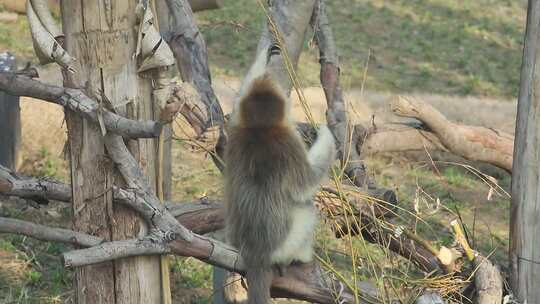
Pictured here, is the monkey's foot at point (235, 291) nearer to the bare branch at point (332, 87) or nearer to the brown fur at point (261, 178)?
the brown fur at point (261, 178)

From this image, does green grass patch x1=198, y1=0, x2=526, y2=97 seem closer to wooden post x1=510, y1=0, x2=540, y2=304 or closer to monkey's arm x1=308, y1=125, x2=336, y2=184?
monkey's arm x1=308, y1=125, x2=336, y2=184

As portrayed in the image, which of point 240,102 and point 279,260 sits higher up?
point 240,102

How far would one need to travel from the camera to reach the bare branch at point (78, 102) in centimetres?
344

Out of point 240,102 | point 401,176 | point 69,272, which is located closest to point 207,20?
point 401,176

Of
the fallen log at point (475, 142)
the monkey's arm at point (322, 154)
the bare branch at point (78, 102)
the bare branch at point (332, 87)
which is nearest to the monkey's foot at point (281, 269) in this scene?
the monkey's arm at point (322, 154)

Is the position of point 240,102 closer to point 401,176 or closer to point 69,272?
point 69,272

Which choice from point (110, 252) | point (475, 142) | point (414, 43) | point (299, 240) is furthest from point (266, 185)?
point (414, 43)

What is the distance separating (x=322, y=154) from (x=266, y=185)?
47 centimetres

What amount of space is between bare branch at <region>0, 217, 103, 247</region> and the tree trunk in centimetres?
8

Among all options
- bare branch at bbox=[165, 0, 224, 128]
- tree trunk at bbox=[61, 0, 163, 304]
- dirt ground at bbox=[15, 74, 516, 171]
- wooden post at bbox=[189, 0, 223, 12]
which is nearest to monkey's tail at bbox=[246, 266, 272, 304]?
tree trunk at bbox=[61, 0, 163, 304]

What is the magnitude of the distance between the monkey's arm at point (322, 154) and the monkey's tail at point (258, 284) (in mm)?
623

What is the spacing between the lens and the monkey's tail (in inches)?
176

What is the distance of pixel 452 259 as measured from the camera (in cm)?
489

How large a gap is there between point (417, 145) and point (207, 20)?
804 cm
